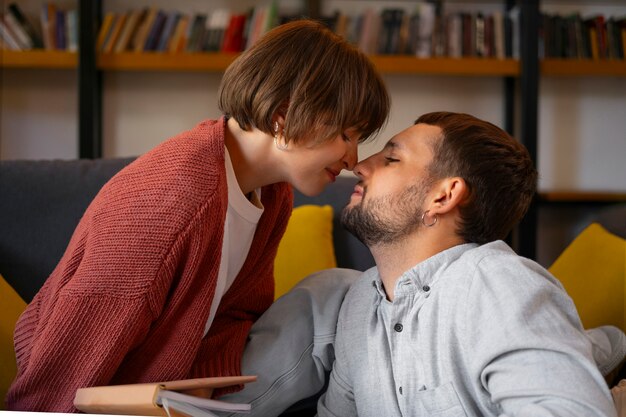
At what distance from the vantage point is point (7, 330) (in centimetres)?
163

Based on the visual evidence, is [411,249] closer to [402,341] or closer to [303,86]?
[402,341]

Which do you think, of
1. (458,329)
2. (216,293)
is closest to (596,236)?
(458,329)

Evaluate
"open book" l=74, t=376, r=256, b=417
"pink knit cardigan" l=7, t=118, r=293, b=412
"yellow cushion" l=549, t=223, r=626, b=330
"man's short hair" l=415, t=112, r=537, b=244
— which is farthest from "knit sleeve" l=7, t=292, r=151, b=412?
"yellow cushion" l=549, t=223, r=626, b=330

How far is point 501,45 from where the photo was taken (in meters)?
3.66

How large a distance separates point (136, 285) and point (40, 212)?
2.48 feet

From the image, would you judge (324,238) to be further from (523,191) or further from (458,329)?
(458,329)

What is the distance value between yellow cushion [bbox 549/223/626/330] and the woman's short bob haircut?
663 mm

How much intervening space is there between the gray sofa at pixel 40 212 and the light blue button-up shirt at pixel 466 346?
606 mm

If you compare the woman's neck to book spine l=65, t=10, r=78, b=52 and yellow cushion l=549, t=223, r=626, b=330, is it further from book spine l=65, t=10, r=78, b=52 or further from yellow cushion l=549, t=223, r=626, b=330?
book spine l=65, t=10, r=78, b=52

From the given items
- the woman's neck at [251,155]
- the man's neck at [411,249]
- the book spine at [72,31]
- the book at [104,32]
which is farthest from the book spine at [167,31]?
the man's neck at [411,249]

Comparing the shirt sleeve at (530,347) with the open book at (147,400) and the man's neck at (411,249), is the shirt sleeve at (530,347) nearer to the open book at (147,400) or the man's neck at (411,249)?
the man's neck at (411,249)

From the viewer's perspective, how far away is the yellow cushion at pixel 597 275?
1666mm

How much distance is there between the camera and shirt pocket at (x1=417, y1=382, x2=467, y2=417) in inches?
46.2

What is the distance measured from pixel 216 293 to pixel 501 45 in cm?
262
